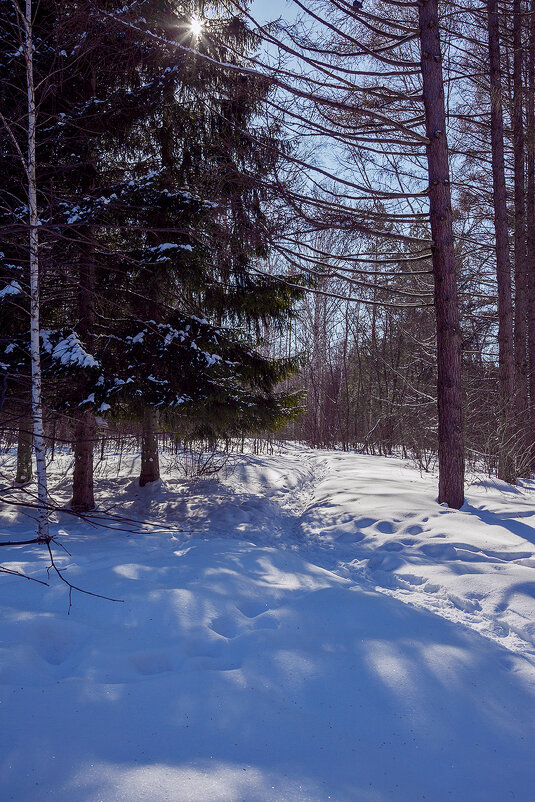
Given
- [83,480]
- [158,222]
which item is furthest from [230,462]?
[158,222]

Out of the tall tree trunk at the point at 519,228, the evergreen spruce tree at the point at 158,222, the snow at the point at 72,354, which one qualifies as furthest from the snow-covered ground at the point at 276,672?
the tall tree trunk at the point at 519,228

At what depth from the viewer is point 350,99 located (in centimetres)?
738

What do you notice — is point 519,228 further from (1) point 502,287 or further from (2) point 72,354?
(2) point 72,354

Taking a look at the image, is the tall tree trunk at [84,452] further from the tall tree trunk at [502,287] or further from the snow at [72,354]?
the tall tree trunk at [502,287]

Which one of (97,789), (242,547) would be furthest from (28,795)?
(242,547)

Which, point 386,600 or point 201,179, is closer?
point 386,600

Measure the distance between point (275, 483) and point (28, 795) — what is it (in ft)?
29.0

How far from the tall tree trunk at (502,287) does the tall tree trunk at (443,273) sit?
2.91 metres

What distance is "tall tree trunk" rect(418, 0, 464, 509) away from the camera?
6.70m

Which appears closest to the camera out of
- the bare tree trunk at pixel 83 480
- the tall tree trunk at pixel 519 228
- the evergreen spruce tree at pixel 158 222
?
the evergreen spruce tree at pixel 158 222

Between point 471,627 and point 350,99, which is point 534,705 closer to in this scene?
point 471,627

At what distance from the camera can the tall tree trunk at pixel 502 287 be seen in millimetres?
9188

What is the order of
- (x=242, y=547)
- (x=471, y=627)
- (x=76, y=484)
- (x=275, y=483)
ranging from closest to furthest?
A: (x=471, y=627) < (x=242, y=547) < (x=76, y=484) < (x=275, y=483)

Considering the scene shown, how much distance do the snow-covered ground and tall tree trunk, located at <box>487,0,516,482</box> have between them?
13.2ft
